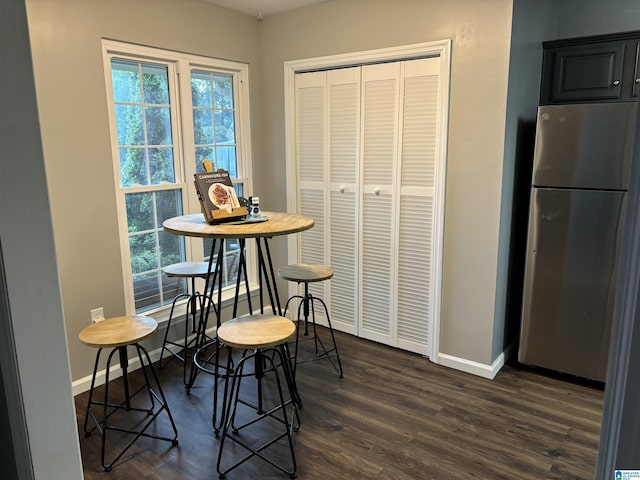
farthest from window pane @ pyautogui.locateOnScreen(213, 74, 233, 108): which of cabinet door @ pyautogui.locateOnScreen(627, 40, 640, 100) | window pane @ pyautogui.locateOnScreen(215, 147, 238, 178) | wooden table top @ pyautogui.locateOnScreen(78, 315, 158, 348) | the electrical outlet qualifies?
cabinet door @ pyautogui.locateOnScreen(627, 40, 640, 100)

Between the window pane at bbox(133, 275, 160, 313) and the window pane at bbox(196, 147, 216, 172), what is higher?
the window pane at bbox(196, 147, 216, 172)

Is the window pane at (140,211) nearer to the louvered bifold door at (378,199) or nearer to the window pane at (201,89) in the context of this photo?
the window pane at (201,89)

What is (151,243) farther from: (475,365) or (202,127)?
(475,365)

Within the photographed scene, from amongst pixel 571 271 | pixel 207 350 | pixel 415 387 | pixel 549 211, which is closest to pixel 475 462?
pixel 415 387

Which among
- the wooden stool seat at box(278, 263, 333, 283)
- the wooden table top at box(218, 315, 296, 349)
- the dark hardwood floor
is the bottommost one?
the dark hardwood floor

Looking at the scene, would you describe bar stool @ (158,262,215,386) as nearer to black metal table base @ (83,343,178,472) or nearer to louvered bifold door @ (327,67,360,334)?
black metal table base @ (83,343,178,472)

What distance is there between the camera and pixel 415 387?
2963 millimetres

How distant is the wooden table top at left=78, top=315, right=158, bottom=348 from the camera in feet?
7.29

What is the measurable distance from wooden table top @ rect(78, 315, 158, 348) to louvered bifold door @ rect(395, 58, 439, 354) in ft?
6.00

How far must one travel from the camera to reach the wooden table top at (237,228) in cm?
219

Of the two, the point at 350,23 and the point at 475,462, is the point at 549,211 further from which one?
the point at 350,23

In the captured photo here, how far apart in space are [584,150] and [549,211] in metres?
0.42

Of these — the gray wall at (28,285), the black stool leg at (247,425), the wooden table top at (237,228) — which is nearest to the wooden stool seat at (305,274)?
the wooden table top at (237,228)

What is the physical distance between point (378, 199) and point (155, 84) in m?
1.78
